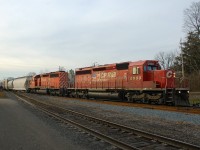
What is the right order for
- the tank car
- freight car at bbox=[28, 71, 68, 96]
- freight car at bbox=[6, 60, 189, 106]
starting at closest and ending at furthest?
the tank car → freight car at bbox=[6, 60, 189, 106] → freight car at bbox=[28, 71, 68, 96]

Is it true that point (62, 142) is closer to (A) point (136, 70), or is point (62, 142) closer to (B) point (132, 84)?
(A) point (136, 70)

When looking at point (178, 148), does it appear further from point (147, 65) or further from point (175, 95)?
point (147, 65)

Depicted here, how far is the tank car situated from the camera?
24281 millimetres

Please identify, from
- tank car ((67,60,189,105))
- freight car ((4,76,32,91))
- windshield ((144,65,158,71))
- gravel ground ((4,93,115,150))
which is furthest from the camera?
freight car ((4,76,32,91))

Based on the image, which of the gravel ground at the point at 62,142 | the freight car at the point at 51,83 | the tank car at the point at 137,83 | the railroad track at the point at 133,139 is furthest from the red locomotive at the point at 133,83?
the gravel ground at the point at 62,142

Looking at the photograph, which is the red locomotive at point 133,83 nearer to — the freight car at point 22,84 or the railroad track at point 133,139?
the railroad track at point 133,139

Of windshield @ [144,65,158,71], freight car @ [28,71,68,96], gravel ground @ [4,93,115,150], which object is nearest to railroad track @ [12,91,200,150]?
gravel ground @ [4,93,115,150]

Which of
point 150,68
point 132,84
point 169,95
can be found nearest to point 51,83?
point 132,84

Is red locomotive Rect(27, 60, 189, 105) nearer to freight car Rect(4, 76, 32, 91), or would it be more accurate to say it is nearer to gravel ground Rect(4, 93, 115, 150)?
gravel ground Rect(4, 93, 115, 150)

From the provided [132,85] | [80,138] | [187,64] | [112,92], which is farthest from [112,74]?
[187,64]

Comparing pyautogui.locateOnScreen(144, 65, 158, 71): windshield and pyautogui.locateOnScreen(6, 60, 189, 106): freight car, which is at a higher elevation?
pyautogui.locateOnScreen(144, 65, 158, 71): windshield

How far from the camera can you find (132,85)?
28.2 metres

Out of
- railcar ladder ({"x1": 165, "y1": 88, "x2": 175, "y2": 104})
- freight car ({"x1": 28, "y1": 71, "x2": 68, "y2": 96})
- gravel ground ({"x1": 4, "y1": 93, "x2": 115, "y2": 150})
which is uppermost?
freight car ({"x1": 28, "y1": 71, "x2": 68, "y2": 96})

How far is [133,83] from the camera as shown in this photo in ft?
92.4
